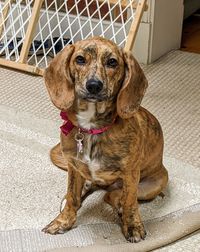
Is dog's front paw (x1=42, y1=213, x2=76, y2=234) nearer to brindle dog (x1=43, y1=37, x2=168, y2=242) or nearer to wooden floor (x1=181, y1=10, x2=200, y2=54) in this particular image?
brindle dog (x1=43, y1=37, x2=168, y2=242)

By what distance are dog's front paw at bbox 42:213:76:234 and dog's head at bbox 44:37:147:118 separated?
0.32m

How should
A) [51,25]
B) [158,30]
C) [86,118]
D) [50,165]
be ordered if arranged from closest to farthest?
[86,118], [50,165], [158,30], [51,25]

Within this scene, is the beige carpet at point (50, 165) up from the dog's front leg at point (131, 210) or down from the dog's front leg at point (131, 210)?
down

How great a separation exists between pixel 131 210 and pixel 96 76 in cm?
38

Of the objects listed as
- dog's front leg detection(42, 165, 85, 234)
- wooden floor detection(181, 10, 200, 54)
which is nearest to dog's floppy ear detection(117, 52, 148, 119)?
dog's front leg detection(42, 165, 85, 234)

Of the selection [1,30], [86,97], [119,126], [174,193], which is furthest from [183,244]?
[1,30]

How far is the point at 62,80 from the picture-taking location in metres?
1.15

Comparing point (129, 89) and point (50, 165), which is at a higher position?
point (129, 89)

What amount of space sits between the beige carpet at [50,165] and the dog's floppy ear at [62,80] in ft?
1.17

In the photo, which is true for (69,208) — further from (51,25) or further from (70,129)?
(51,25)

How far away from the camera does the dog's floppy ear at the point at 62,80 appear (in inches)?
45.1

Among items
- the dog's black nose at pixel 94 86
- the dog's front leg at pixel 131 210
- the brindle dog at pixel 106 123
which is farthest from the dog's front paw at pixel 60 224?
the dog's black nose at pixel 94 86

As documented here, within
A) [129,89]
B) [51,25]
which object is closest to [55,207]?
[129,89]

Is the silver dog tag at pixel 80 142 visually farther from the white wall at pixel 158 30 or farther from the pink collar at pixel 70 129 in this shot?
the white wall at pixel 158 30
